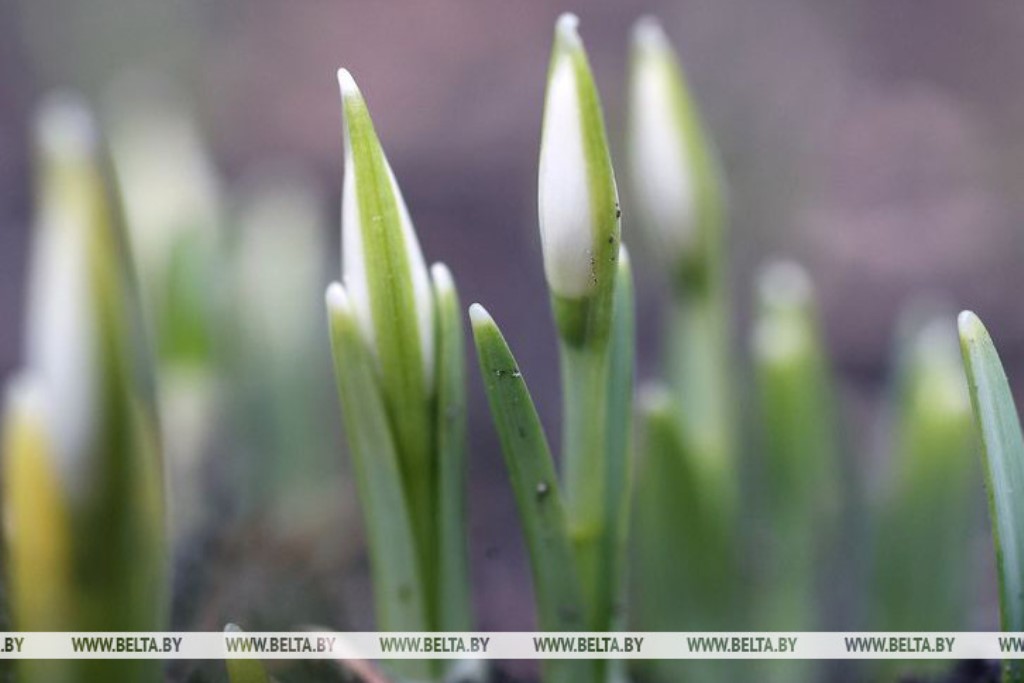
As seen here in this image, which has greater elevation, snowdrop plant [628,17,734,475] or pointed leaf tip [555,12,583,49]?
pointed leaf tip [555,12,583,49]

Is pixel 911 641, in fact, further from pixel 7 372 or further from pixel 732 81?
pixel 732 81

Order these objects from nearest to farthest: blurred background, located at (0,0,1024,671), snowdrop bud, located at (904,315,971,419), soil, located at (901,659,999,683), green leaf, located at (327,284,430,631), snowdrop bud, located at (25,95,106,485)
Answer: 1. snowdrop bud, located at (25,95,106,485)
2. green leaf, located at (327,284,430,631)
3. soil, located at (901,659,999,683)
4. snowdrop bud, located at (904,315,971,419)
5. blurred background, located at (0,0,1024,671)

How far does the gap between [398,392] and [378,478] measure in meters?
0.04

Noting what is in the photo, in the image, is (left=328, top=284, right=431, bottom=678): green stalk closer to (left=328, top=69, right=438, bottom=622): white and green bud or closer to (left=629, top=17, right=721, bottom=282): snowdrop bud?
(left=328, top=69, right=438, bottom=622): white and green bud

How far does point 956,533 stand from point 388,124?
1121 millimetres

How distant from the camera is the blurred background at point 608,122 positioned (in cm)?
136

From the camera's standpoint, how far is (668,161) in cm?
73

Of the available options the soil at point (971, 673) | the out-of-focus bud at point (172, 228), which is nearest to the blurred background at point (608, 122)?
the out-of-focus bud at point (172, 228)

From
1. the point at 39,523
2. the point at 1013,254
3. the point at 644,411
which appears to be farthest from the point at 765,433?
the point at 1013,254

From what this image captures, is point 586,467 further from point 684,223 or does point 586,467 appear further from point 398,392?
point 684,223

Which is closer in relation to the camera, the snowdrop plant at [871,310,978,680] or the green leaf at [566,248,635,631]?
the green leaf at [566,248,635,631]

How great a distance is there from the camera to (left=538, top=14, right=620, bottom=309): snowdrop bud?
490 mm

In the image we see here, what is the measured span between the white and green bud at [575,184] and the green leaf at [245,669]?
0.20m

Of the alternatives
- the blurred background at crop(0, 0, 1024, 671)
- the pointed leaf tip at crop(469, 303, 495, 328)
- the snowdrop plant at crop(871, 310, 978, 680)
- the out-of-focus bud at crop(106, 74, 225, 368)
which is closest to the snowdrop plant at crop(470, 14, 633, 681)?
the pointed leaf tip at crop(469, 303, 495, 328)
